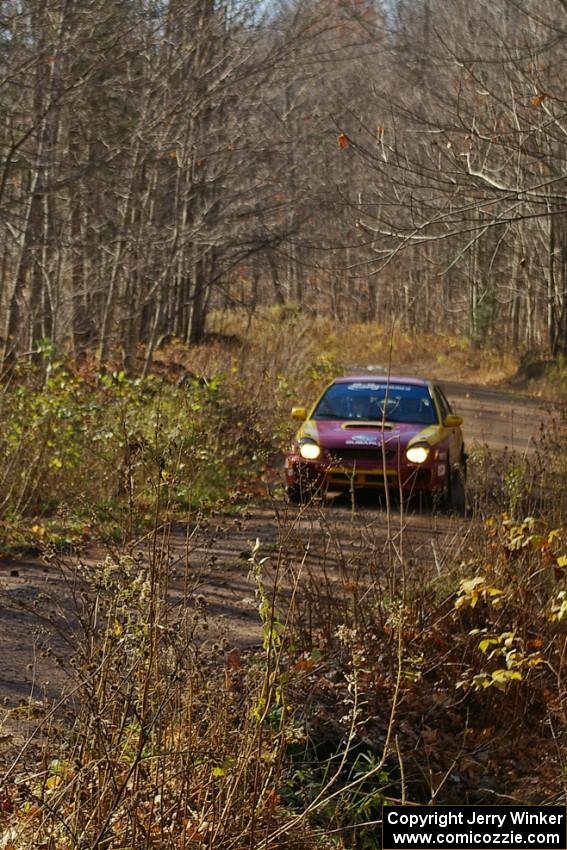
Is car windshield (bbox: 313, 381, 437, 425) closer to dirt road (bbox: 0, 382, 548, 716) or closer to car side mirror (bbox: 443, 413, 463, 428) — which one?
car side mirror (bbox: 443, 413, 463, 428)

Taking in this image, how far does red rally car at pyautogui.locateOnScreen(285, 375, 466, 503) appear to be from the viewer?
1234 cm

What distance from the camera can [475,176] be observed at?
8.70 m

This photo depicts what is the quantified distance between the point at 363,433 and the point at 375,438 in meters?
0.15

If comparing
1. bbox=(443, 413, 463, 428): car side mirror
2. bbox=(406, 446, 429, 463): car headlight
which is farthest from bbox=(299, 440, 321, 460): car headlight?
bbox=(443, 413, 463, 428): car side mirror

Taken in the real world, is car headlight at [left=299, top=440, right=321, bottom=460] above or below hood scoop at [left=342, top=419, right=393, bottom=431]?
below

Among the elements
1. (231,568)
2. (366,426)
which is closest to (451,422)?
(366,426)

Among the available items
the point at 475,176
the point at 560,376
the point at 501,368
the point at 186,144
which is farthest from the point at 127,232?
the point at 501,368

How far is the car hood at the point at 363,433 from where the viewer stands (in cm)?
1252

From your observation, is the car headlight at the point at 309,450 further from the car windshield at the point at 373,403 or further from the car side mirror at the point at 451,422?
the car side mirror at the point at 451,422

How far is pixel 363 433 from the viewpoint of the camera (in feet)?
41.4

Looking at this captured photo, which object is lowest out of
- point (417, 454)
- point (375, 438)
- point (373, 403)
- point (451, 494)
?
point (451, 494)

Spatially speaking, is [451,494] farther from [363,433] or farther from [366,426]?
[363,433]

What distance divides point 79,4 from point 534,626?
8.49 metres

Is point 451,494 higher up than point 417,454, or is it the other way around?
point 417,454
